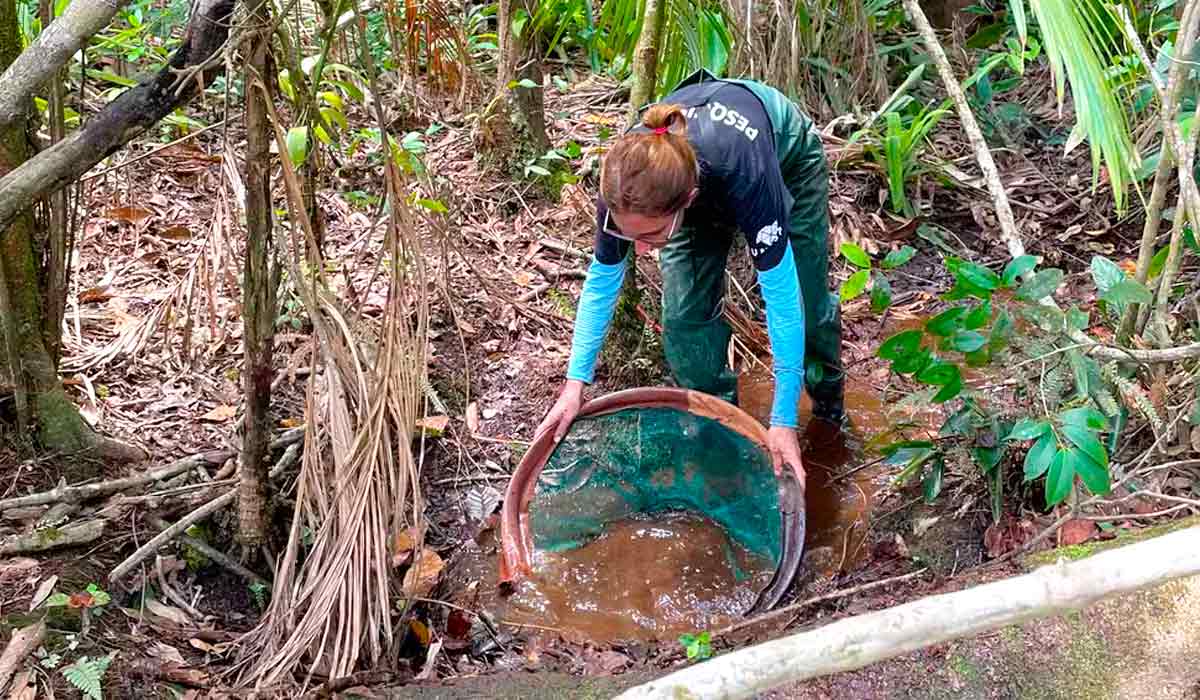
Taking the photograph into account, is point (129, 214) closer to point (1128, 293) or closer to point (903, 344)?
point (903, 344)

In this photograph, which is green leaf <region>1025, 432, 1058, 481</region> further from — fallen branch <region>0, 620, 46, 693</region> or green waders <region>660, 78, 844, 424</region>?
fallen branch <region>0, 620, 46, 693</region>

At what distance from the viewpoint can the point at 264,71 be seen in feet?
6.45

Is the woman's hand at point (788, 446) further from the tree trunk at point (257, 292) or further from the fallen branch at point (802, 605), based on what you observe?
the tree trunk at point (257, 292)

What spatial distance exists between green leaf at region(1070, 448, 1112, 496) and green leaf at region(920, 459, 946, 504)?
47 cm

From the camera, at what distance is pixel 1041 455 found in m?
1.98

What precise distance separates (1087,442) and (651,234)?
93 cm

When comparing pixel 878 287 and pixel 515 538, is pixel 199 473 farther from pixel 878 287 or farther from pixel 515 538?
pixel 878 287

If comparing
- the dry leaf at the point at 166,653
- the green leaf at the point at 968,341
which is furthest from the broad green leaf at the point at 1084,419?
the dry leaf at the point at 166,653

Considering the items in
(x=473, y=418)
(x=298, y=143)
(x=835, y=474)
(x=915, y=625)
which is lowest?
(x=835, y=474)

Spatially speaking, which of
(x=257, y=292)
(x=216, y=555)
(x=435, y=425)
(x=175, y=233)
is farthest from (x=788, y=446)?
(x=175, y=233)

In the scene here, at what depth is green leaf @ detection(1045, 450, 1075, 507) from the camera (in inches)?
76.0

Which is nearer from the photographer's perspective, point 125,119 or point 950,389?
point 125,119

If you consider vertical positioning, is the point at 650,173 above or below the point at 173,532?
above

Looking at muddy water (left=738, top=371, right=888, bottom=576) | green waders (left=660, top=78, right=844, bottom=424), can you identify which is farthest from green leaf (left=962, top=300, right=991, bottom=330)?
muddy water (left=738, top=371, right=888, bottom=576)
